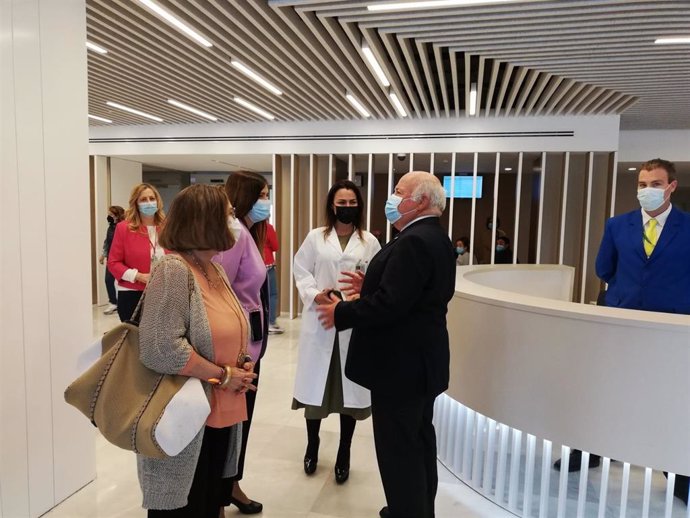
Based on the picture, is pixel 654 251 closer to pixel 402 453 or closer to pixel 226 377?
pixel 402 453

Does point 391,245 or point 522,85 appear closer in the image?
point 391,245

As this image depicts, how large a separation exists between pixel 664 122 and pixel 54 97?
885cm

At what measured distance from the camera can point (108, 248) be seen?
7207mm

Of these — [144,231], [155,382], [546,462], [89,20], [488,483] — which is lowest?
[488,483]

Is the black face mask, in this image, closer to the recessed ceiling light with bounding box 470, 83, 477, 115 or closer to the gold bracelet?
the gold bracelet

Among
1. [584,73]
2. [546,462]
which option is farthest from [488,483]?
[584,73]

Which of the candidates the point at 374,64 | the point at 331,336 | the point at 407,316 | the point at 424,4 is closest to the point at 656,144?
the point at 374,64

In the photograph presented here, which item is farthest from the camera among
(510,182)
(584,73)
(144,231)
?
(510,182)

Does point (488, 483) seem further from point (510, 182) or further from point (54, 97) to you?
point (510, 182)

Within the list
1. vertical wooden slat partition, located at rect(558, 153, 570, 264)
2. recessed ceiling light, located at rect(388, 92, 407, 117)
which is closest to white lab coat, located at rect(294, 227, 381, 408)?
recessed ceiling light, located at rect(388, 92, 407, 117)

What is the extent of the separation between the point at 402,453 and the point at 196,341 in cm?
100

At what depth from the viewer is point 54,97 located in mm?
2418

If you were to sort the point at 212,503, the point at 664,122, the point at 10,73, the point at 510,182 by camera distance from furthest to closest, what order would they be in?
the point at 510,182 < the point at 664,122 < the point at 10,73 < the point at 212,503

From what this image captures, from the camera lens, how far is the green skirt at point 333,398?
2777 millimetres
